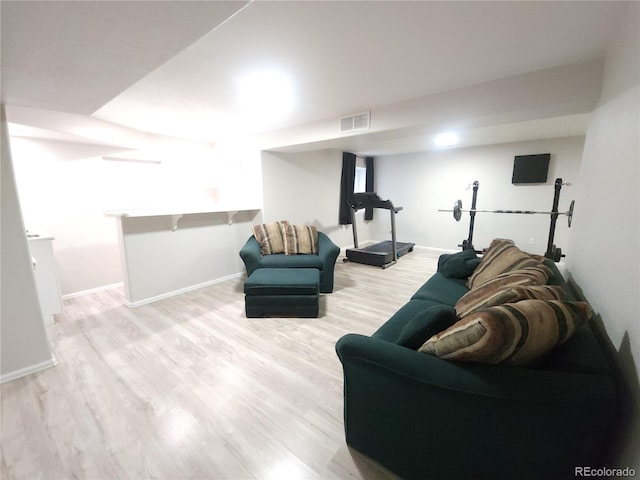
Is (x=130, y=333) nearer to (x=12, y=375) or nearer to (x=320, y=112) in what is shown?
(x=12, y=375)

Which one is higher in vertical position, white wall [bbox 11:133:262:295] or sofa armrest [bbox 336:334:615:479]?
white wall [bbox 11:133:262:295]

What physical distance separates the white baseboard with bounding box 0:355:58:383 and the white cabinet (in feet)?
2.60

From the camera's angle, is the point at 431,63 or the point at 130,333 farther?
the point at 130,333

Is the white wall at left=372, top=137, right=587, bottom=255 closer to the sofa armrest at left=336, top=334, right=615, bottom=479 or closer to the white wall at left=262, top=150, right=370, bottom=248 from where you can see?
the white wall at left=262, top=150, right=370, bottom=248

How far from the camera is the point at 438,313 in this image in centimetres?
115

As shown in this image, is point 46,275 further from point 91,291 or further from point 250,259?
point 250,259

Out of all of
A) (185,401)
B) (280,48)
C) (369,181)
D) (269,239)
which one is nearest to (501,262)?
(280,48)

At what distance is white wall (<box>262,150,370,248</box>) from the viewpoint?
409cm

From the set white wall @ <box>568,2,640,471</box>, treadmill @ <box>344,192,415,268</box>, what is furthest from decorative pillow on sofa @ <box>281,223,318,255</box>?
white wall @ <box>568,2,640,471</box>

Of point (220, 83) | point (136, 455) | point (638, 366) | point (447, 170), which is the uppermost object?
point (220, 83)

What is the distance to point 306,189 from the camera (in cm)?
471

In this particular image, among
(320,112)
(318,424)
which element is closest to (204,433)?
(318,424)

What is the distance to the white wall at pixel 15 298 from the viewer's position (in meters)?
1.72

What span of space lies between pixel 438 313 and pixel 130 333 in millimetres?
2714
